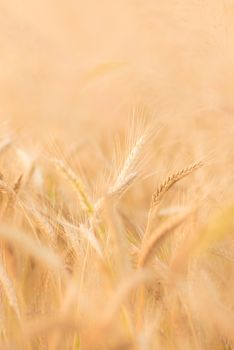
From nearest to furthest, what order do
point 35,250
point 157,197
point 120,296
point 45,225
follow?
1. point 120,296
2. point 35,250
3. point 157,197
4. point 45,225

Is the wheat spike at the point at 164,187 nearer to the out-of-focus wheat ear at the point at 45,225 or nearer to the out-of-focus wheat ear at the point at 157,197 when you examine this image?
the out-of-focus wheat ear at the point at 157,197

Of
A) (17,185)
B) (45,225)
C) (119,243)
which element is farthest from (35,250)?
(17,185)

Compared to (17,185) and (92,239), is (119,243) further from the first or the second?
(17,185)

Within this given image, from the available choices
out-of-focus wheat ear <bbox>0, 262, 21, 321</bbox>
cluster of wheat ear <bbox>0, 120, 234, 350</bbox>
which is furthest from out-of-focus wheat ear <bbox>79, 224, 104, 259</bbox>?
out-of-focus wheat ear <bbox>0, 262, 21, 321</bbox>

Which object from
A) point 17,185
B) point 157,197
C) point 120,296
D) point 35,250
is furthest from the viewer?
point 17,185

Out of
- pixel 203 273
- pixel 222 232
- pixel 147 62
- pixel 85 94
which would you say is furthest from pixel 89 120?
pixel 222 232

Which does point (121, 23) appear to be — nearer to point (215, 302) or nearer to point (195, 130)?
point (195, 130)

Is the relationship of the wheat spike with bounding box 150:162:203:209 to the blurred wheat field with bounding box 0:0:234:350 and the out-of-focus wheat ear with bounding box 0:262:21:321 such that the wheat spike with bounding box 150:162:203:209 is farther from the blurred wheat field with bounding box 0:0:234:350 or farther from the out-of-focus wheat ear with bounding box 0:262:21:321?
the out-of-focus wheat ear with bounding box 0:262:21:321
